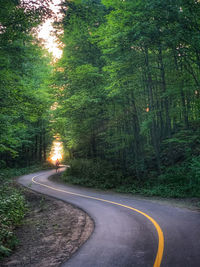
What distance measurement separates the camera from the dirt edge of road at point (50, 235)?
5.28m

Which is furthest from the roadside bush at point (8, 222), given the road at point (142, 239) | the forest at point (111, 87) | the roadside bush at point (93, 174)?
the roadside bush at point (93, 174)

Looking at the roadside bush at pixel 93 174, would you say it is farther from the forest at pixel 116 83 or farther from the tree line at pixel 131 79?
the tree line at pixel 131 79

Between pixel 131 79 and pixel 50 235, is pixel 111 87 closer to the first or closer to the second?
pixel 131 79

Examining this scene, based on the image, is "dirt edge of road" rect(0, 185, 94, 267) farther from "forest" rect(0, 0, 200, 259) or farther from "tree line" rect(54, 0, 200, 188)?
"tree line" rect(54, 0, 200, 188)

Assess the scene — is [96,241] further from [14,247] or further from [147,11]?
[147,11]

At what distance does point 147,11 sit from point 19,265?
1387 cm

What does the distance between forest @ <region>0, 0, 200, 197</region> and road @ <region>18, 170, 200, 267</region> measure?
5200 millimetres

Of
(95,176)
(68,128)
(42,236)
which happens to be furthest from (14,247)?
(68,128)

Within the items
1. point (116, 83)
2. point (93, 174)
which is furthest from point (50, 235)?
point (93, 174)

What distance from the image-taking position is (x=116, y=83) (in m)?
15.2

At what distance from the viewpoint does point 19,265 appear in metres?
5.00

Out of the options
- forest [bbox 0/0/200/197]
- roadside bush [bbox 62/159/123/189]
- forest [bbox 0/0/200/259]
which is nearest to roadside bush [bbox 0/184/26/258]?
forest [bbox 0/0/200/259]

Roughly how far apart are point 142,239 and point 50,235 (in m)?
3.57

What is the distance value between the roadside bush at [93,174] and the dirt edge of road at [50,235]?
6.55m
